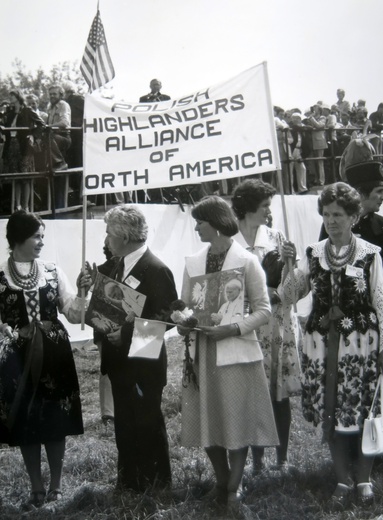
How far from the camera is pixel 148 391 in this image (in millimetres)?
4656

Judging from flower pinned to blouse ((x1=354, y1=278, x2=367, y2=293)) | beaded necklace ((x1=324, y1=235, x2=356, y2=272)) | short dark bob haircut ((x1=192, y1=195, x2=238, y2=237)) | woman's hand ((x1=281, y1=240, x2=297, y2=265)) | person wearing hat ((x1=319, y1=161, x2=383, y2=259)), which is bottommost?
flower pinned to blouse ((x1=354, y1=278, x2=367, y2=293))

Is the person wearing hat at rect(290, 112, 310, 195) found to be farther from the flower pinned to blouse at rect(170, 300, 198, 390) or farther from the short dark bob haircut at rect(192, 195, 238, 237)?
the flower pinned to blouse at rect(170, 300, 198, 390)

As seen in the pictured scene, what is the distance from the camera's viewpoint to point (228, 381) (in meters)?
4.41

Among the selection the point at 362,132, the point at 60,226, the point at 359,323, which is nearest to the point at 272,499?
the point at 359,323

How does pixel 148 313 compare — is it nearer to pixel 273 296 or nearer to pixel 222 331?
pixel 222 331

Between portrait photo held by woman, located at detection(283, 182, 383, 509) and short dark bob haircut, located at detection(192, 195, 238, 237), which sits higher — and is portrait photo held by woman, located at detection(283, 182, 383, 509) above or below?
below

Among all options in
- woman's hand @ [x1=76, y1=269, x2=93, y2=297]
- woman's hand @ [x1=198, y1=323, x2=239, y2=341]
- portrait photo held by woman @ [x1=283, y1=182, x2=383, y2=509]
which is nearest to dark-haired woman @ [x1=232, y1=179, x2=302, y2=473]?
portrait photo held by woman @ [x1=283, y1=182, x2=383, y2=509]

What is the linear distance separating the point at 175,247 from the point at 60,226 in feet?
6.56

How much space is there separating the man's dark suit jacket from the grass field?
71 centimetres

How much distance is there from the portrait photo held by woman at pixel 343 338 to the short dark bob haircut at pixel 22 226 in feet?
5.10

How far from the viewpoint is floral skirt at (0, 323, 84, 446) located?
4.66 m

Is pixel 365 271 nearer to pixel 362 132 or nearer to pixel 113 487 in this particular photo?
pixel 113 487

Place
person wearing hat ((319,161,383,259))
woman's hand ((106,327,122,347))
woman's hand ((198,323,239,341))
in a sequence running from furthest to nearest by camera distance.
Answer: person wearing hat ((319,161,383,259))
woman's hand ((106,327,122,347))
woman's hand ((198,323,239,341))

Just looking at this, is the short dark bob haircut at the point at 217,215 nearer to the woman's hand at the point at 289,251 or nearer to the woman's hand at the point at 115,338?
the woman's hand at the point at 289,251
